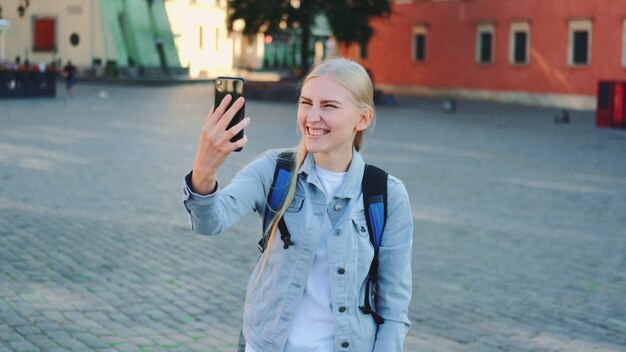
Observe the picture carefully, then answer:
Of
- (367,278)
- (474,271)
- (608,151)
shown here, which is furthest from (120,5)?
(367,278)

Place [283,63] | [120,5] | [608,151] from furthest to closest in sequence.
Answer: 1. [283,63]
2. [120,5]
3. [608,151]

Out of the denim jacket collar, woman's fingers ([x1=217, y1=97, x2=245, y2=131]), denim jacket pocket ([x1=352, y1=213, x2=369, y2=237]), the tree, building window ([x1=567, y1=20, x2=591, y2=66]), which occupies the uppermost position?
the tree

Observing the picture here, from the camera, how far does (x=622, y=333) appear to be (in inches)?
282

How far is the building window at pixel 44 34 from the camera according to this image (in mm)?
57375

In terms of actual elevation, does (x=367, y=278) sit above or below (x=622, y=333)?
above

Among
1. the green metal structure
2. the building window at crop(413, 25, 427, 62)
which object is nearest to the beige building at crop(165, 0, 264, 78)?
the green metal structure

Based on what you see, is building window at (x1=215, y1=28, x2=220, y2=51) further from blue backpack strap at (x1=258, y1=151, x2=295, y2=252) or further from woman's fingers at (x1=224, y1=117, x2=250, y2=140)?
woman's fingers at (x1=224, y1=117, x2=250, y2=140)

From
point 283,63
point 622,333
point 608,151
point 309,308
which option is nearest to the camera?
point 309,308

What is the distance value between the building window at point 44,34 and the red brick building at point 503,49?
16.6m

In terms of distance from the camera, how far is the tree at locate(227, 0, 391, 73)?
139ft

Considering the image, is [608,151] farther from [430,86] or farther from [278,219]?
[430,86]

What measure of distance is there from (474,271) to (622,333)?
211cm

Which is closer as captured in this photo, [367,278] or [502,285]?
[367,278]

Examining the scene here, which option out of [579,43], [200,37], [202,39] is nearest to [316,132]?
[579,43]
